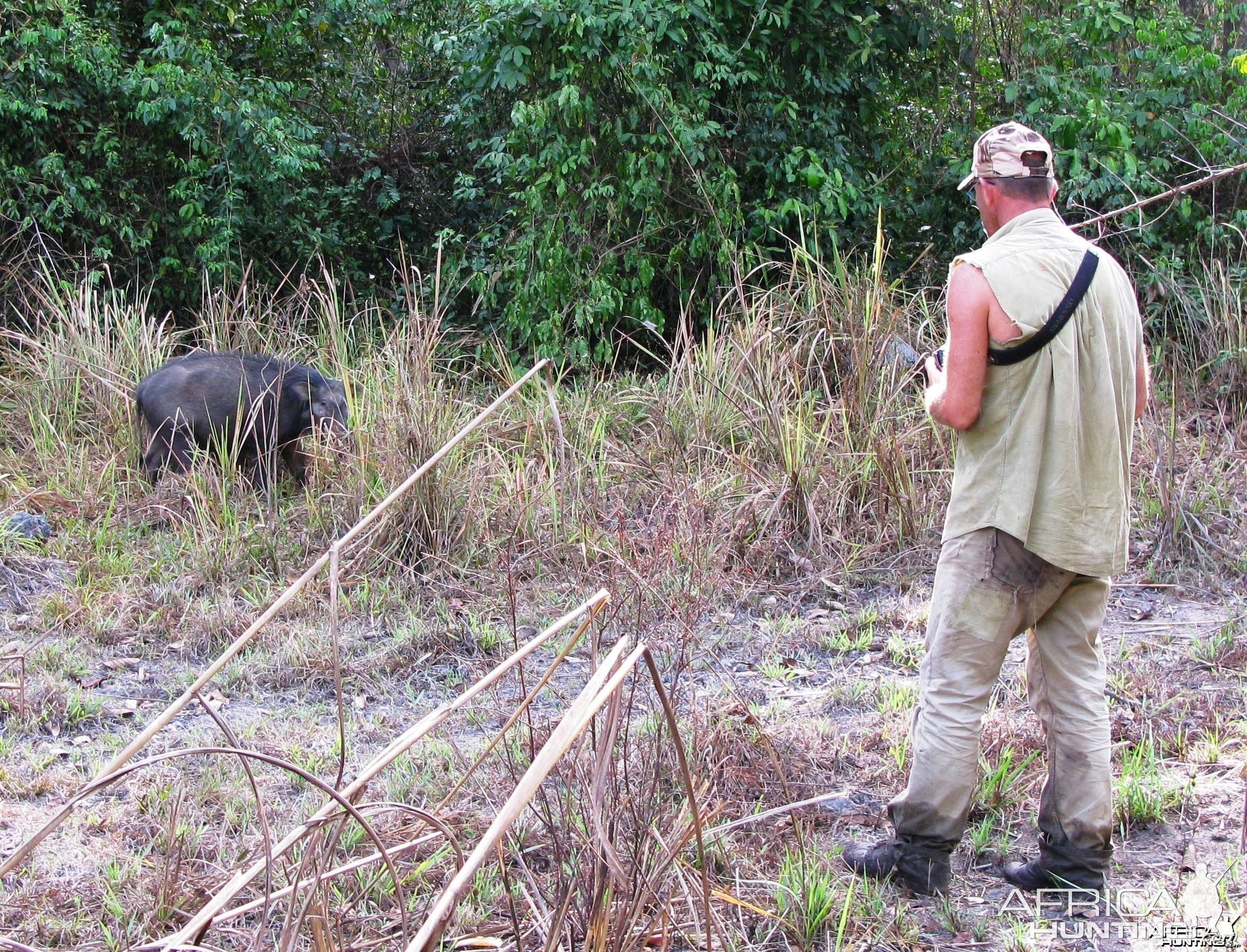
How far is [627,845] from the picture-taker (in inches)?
112

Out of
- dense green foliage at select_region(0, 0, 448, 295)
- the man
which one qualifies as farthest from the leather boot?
dense green foliage at select_region(0, 0, 448, 295)

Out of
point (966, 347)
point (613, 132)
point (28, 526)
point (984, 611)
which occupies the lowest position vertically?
point (28, 526)

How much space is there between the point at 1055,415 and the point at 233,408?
508 cm

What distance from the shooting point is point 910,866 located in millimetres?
3225

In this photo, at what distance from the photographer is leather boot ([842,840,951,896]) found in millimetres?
3217

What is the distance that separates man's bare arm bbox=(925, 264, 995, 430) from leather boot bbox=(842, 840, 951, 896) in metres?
1.16

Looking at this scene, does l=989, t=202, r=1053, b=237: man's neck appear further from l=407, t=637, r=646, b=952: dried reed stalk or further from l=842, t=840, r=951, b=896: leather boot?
l=407, t=637, r=646, b=952: dried reed stalk

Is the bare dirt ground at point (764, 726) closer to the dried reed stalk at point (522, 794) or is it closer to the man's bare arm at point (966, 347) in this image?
the man's bare arm at point (966, 347)

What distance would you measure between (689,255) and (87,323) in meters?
4.24

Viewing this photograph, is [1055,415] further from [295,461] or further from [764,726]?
[295,461]

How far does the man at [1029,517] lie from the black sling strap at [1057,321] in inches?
0.7

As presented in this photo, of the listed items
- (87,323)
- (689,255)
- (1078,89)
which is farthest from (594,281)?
(1078,89)

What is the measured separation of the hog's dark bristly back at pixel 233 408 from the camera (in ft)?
22.0

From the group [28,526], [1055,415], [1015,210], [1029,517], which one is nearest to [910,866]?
[1029,517]
